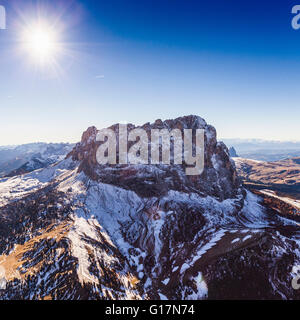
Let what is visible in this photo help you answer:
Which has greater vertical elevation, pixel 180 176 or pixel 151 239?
pixel 180 176

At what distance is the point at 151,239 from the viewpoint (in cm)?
8312

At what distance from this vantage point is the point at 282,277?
56.4 meters

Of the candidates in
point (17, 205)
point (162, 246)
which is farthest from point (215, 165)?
point (17, 205)

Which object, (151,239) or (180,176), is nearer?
(151,239)

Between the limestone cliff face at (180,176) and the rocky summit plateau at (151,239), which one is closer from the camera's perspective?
the rocky summit plateau at (151,239)

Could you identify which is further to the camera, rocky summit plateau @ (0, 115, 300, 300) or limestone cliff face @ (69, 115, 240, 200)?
limestone cliff face @ (69, 115, 240, 200)

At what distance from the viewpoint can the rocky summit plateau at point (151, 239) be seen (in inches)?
2175

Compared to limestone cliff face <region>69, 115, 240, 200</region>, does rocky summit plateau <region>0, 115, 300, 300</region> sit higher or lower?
lower

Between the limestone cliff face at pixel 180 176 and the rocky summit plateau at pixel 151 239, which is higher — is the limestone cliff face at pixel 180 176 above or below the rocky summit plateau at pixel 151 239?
above

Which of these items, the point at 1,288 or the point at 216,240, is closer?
the point at 1,288

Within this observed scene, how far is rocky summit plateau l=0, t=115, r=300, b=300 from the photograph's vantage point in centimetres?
5525

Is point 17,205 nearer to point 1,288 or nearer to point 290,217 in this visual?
point 1,288
